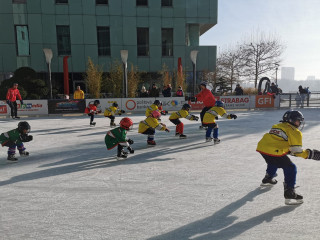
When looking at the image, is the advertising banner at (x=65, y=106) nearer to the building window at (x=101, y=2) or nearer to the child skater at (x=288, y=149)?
the building window at (x=101, y=2)

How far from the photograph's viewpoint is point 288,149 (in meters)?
3.78

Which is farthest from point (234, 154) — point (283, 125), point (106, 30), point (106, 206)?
point (106, 30)

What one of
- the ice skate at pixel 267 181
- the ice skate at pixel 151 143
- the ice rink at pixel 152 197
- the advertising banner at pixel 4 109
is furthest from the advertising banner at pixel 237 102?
the ice skate at pixel 267 181

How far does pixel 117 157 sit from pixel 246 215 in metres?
3.53

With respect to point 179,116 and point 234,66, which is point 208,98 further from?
point 234,66

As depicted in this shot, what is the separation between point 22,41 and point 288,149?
82.9 feet

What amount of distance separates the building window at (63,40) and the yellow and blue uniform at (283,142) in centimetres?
2342

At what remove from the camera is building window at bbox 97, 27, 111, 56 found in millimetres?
24375

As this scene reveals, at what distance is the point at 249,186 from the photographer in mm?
4324

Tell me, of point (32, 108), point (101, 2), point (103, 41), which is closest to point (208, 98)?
point (32, 108)

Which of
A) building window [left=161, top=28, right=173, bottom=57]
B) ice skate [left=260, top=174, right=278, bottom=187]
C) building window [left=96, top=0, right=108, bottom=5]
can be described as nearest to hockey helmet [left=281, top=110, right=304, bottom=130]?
ice skate [left=260, top=174, right=278, bottom=187]

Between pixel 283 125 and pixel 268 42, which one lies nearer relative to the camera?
pixel 283 125

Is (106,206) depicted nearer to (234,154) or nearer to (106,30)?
(234,154)

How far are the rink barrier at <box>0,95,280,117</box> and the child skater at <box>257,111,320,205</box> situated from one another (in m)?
11.3
